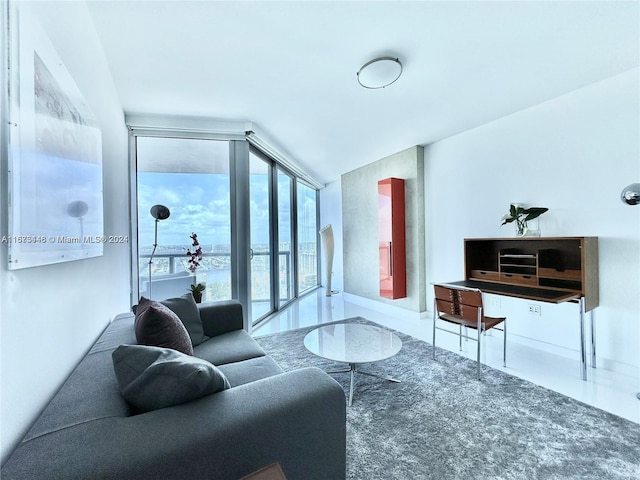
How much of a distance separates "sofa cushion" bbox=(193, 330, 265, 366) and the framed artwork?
0.95 meters

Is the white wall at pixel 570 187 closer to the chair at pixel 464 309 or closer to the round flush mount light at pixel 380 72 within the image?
the chair at pixel 464 309

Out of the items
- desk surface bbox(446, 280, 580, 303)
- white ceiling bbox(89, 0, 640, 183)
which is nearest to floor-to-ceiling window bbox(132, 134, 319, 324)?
white ceiling bbox(89, 0, 640, 183)

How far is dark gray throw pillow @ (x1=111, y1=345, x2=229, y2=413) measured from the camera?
0.93 metres

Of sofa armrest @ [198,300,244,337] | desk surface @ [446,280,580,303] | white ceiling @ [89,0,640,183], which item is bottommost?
sofa armrest @ [198,300,244,337]

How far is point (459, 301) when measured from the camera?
8.34 ft

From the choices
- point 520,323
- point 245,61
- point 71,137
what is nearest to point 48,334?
point 71,137

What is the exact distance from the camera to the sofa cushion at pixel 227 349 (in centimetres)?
179

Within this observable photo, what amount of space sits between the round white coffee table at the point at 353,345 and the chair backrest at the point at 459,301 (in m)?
0.71

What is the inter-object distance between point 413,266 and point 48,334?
3.90 m

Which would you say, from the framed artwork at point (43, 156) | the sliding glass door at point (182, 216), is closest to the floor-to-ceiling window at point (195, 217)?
the sliding glass door at point (182, 216)

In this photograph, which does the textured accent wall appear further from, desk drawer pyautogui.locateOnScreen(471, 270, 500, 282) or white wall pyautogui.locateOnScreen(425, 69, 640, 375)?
desk drawer pyautogui.locateOnScreen(471, 270, 500, 282)

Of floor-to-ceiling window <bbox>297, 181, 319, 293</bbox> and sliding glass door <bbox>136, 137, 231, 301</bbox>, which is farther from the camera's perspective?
floor-to-ceiling window <bbox>297, 181, 319, 293</bbox>

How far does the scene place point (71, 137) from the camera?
4.04 ft

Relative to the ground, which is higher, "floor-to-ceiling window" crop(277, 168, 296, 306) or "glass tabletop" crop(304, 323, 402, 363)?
"floor-to-ceiling window" crop(277, 168, 296, 306)
